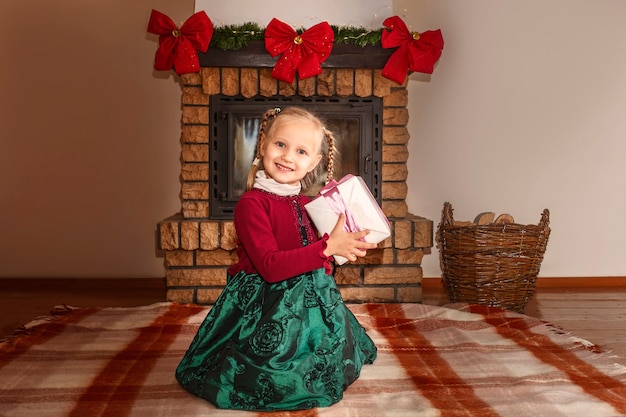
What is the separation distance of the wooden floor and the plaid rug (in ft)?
0.75

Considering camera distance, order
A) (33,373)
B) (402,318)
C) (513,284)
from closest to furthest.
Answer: (33,373) → (402,318) → (513,284)

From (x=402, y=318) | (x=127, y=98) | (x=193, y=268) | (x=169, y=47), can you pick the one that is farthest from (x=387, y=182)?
(x=127, y=98)

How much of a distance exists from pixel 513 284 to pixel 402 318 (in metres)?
0.58

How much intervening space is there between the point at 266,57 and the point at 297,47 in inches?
5.7

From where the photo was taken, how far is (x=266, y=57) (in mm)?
2746

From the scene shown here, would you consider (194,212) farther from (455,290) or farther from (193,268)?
(455,290)

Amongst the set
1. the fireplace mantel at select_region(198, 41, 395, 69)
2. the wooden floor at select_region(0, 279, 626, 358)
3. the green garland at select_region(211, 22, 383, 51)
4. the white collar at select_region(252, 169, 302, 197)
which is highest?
the green garland at select_region(211, 22, 383, 51)

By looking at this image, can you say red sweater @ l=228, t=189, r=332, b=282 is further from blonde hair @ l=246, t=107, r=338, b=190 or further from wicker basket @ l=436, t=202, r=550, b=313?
wicker basket @ l=436, t=202, r=550, b=313

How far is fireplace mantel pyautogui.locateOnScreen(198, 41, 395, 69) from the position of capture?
8.98 ft

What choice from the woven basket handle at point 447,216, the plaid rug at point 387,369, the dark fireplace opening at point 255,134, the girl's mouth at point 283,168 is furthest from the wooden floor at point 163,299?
the girl's mouth at point 283,168

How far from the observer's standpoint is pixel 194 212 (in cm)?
281

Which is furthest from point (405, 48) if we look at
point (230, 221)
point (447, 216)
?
point (230, 221)

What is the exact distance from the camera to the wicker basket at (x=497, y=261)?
258 centimetres

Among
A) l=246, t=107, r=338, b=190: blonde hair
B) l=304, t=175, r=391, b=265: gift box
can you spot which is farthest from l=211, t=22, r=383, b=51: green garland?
l=304, t=175, r=391, b=265: gift box
